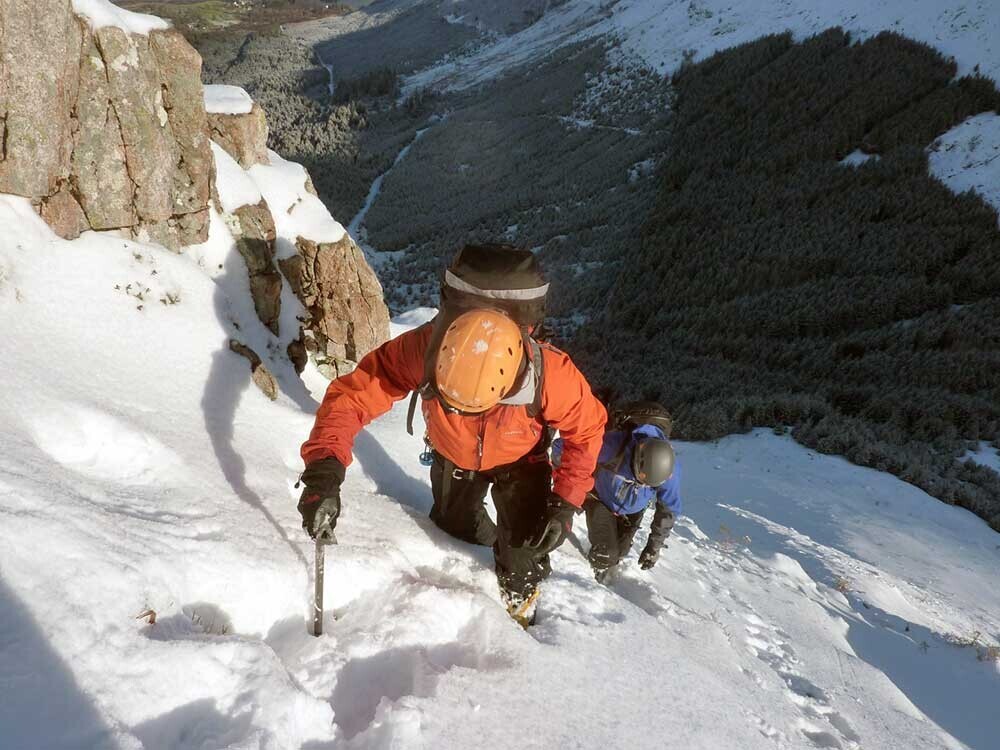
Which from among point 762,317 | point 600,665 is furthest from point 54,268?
point 762,317

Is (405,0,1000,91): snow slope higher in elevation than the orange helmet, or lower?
higher

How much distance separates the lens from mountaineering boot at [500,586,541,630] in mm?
2857

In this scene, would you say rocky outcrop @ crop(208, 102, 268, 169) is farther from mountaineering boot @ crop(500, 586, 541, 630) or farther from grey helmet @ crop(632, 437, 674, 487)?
mountaineering boot @ crop(500, 586, 541, 630)

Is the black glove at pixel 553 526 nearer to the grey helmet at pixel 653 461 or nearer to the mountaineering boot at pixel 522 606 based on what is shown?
the mountaineering boot at pixel 522 606

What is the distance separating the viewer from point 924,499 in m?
8.79

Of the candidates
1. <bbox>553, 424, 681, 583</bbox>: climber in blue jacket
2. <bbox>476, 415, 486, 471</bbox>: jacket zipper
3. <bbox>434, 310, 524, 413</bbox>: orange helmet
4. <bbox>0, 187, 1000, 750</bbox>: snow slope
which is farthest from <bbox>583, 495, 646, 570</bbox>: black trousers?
<bbox>434, 310, 524, 413</bbox>: orange helmet

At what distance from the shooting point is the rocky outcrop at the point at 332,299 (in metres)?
6.84

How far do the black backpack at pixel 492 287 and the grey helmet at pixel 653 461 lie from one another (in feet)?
5.32

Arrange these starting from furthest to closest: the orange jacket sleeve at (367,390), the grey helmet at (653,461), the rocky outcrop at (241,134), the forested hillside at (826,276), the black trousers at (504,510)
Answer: the forested hillside at (826,276) < the rocky outcrop at (241,134) < the grey helmet at (653,461) < the black trousers at (504,510) < the orange jacket sleeve at (367,390)

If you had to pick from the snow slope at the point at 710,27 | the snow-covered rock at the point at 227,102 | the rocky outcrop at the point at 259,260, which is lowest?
the rocky outcrop at the point at 259,260

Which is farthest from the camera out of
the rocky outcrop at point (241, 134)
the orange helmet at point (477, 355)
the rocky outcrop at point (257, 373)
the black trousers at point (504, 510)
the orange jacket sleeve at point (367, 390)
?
the rocky outcrop at point (241, 134)

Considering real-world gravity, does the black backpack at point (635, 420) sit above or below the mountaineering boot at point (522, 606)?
above

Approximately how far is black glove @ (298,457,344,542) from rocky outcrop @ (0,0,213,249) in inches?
139

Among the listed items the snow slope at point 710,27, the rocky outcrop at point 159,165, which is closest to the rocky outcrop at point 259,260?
the rocky outcrop at point 159,165
